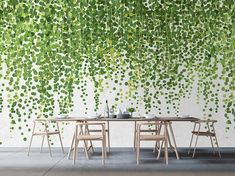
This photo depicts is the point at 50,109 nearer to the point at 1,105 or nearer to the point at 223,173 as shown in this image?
the point at 1,105

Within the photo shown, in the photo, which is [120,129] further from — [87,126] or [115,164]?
[115,164]

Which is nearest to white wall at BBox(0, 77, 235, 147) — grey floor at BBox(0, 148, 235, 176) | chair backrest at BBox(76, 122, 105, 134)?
grey floor at BBox(0, 148, 235, 176)

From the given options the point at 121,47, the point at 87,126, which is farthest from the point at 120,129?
the point at 121,47

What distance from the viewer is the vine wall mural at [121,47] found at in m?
5.12

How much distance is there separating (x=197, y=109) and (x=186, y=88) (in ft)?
1.18

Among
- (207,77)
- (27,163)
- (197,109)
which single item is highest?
(207,77)

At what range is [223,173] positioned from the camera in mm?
3654

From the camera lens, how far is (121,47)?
516 cm

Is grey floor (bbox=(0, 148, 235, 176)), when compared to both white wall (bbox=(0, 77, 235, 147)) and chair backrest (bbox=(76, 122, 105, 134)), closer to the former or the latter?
white wall (bbox=(0, 77, 235, 147))

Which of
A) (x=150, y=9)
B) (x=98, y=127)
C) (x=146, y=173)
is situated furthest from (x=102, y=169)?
(x=150, y=9)

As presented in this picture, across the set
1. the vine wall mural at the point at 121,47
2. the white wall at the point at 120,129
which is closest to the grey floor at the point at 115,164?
the white wall at the point at 120,129

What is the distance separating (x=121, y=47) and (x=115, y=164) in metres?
1.79

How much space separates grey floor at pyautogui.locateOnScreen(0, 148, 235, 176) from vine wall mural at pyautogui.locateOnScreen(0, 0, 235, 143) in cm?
57

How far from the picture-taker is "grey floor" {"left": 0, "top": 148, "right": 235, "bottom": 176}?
372 centimetres
